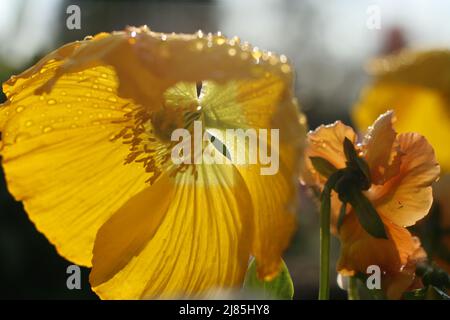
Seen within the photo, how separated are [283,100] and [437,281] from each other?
377mm

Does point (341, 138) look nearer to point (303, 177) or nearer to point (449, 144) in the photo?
point (303, 177)

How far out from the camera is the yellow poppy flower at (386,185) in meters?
1.21

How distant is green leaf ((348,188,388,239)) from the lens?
118 cm

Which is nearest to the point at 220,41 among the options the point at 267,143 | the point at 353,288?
the point at 267,143

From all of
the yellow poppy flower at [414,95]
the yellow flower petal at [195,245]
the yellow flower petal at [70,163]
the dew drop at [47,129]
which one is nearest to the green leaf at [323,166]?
the yellow flower petal at [195,245]

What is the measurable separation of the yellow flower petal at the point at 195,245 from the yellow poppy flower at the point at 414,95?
3.40 feet

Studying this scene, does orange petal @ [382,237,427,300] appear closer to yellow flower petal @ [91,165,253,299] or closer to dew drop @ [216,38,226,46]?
yellow flower petal @ [91,165,253,299]

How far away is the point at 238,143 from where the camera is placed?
1430mm

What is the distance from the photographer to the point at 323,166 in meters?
1.25

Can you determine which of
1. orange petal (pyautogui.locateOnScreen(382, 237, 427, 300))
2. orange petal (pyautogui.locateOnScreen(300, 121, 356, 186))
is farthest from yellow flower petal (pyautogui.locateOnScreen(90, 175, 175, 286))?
orange petal (pyautogui.locateOnScreen(382, 237, 427, 300))

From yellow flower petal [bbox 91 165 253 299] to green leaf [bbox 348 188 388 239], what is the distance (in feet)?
0.65

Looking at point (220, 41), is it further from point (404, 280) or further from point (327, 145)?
point (404, 280)

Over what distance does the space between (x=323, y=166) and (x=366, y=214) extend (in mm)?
107

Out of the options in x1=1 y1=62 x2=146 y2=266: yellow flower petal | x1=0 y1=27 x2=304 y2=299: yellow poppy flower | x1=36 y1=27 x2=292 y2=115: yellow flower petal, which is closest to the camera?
x1=36 y1=27 x2=292 y2=115: yellow flower petal
